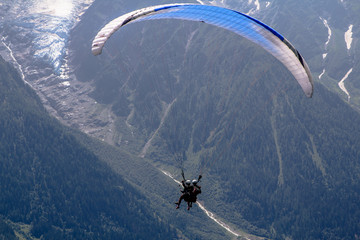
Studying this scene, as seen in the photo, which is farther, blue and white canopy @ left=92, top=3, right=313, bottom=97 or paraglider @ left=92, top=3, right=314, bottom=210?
blue and white canopy @ left=92, top=3, right=313, bottom=97

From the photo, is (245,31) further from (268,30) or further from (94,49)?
(94,49)

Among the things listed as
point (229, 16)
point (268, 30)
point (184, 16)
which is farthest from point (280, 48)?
point (184, 16)

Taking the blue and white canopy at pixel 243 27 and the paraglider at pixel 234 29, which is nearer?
the paraglider at pixel 234 29

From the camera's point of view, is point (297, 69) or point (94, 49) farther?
point (297, 69)

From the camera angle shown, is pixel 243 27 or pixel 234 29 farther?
pixel 234 29

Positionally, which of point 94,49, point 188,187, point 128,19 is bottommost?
point 188,187

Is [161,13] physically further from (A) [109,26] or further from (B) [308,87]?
(B) [308,87]

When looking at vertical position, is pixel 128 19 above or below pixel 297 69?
below

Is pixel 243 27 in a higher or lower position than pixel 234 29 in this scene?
higher
